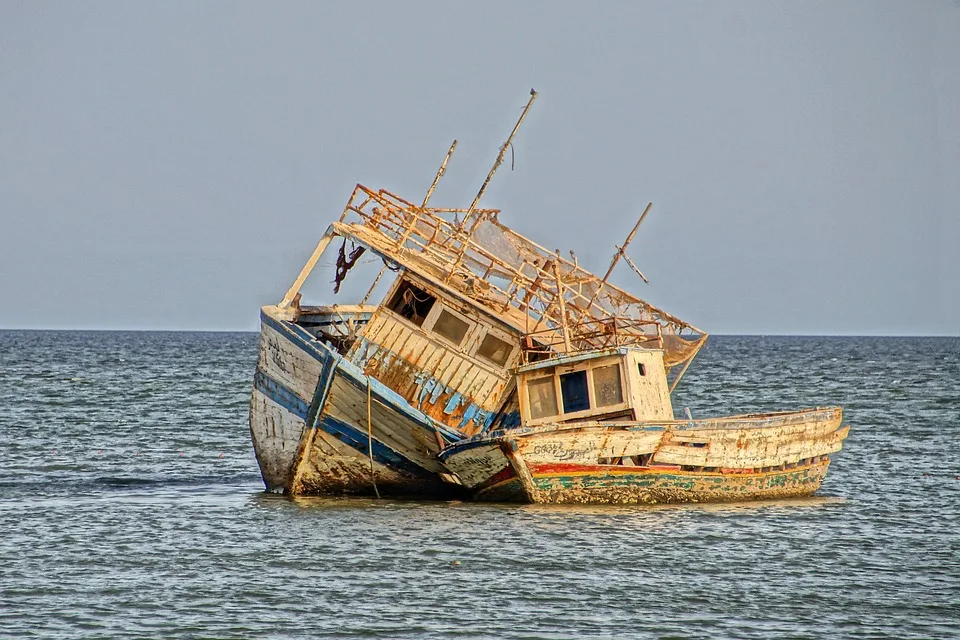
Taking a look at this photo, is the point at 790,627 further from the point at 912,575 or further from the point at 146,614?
the point at 146,614

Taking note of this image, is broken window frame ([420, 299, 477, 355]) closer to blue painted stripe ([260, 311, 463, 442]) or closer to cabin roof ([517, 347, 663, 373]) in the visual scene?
cabin roof ([517, 347, 663, 373])

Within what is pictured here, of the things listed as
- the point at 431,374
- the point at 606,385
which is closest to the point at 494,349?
the point at 431,374

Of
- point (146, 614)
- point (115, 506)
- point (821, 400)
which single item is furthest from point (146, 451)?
point (821, 400)

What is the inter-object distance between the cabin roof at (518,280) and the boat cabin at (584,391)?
46 centimetres

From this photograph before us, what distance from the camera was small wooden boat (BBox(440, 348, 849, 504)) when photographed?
75.2 feet

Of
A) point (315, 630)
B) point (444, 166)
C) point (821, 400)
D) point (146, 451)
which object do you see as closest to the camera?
point (315, 630)

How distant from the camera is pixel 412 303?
24812mm

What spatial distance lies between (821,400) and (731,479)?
3660 centimetres

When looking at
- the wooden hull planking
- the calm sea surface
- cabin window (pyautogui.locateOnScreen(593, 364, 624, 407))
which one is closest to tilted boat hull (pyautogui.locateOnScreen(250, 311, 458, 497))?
the calm sea surface

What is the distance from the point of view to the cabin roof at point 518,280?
24.8 meters

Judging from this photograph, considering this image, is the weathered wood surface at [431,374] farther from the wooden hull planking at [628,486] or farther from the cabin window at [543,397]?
the wooden hull planking at [628,486]

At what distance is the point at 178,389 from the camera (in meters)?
61.9

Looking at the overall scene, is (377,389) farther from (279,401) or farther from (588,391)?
(588,391)

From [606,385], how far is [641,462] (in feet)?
4.83
